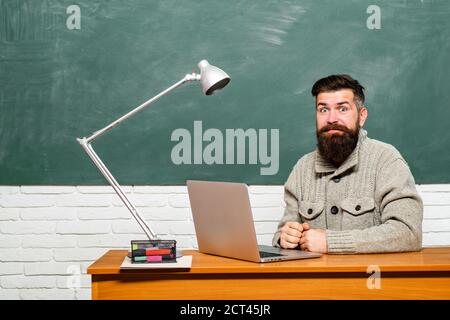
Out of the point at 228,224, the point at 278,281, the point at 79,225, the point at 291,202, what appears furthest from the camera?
the point at 79,225

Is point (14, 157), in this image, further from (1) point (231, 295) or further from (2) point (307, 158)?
(1) point (231, 295)

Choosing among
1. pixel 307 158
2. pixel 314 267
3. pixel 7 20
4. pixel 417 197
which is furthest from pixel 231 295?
pixel 7 20

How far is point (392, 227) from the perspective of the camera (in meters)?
2.41

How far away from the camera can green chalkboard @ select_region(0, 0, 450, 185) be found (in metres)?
3.43

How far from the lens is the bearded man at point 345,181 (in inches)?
99.3

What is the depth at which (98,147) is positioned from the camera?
135 inches

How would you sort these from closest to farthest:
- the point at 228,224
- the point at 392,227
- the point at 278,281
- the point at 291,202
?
the point at 278,281, the point at 228,224, the point at 392,227, the point at 291,202

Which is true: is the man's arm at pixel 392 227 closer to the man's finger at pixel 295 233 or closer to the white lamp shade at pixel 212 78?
the man's finger at pixel 295 233

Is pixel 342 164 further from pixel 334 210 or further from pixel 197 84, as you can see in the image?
pixel 197 84

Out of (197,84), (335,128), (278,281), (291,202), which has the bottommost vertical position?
(278,281)

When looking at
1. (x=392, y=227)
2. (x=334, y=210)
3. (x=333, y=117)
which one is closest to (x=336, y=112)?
(x=333, y=117)

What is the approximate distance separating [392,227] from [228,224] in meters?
0.58

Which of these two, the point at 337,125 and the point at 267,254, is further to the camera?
the point at 337,125

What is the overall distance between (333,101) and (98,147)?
47.4 inches
